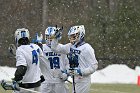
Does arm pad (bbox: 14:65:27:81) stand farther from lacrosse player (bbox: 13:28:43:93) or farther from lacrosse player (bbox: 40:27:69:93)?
lacrosse player (bbox: 40:27:69:93)

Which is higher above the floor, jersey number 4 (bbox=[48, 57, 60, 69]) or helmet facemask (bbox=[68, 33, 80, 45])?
helmet facemask (bbox=[68, 33, 80, 45])

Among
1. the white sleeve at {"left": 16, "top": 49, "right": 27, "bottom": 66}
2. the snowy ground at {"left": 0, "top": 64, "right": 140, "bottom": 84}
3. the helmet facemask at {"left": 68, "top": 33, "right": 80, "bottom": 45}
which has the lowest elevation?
the snowy ground at {"left": 0, "top": 64, "right": 140, "bottom": 84}

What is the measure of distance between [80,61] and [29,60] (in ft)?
3.52

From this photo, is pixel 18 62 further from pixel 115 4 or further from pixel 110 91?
pixel 115 4

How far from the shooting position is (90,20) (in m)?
35.0

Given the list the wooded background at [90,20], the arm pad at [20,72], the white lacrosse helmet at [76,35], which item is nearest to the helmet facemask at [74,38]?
the white lacrosse helmet at [76,35]

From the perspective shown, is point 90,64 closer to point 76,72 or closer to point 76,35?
point 76,72

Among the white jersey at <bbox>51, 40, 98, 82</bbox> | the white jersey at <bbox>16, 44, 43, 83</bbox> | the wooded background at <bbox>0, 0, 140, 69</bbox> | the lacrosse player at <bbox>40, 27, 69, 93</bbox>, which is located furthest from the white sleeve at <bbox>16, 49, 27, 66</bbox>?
the wooded background at <bbox>0, 0, 140, 69</bbox>

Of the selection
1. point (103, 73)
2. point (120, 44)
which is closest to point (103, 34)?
point (120, 44)

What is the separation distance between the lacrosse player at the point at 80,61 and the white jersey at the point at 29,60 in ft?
2.36

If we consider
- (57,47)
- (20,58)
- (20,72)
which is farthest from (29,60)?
(57,47)

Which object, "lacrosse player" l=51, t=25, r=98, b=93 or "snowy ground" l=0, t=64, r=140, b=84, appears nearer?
"lacrosse player" l=51, t=25, r=98, b=93

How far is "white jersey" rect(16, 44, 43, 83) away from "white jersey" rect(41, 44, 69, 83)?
1.91m

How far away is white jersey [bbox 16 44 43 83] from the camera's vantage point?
33.2ft
